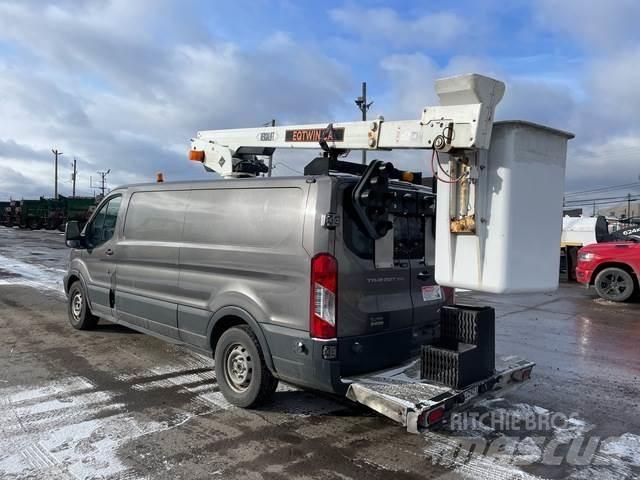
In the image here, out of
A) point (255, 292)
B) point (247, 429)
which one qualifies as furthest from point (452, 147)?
point (247, 429)

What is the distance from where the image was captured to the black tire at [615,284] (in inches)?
458

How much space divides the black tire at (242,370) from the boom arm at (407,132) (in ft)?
6.51

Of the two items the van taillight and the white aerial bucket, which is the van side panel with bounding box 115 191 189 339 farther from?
the white aerial bucket

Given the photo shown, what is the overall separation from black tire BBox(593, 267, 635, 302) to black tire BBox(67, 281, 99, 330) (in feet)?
35.0

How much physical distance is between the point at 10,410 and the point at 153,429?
1391 mm

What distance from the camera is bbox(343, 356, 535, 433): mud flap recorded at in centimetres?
359

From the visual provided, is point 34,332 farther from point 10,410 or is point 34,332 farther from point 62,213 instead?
point 62,213

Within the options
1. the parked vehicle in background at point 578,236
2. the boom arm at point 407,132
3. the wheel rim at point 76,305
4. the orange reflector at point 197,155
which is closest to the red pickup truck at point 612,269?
the parked vehicle in background at point 578,236

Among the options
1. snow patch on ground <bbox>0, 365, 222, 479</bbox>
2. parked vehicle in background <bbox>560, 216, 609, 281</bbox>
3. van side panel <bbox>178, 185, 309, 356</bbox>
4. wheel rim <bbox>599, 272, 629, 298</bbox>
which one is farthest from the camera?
parked vehicle in background <bbox>560, 216, 609, 281</bbox>

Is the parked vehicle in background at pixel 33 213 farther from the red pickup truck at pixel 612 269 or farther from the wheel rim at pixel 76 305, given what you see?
the red pickup truck at pixel 612 269

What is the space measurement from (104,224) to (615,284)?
10.8 metres

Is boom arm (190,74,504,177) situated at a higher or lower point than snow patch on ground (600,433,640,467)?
higher

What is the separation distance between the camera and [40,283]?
12.3 metres

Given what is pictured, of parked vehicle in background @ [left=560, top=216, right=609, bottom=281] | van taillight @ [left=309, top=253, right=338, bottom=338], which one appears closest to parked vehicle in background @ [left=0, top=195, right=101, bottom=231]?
parked vehicle in background @ [left=560, top=216, right=609, bottom=281]
